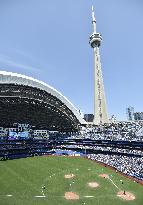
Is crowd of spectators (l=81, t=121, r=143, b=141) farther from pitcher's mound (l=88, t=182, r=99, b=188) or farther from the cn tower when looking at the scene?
the cn tower

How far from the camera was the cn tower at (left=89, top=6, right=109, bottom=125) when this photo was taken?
10531 cm

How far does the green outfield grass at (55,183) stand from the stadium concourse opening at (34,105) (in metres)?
13.7

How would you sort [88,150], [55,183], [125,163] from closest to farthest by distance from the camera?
[55,183] < [125,163] < [88,150]

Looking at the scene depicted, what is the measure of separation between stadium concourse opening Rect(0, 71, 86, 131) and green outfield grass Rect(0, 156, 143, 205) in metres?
13.7

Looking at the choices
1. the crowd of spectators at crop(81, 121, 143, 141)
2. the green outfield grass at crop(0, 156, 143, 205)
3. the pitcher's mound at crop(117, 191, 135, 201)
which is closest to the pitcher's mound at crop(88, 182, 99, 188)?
the green outfield grass at crop(0, 156, 143, 205)

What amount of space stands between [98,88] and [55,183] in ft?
239

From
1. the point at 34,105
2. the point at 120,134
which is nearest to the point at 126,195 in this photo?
the point at 120,134

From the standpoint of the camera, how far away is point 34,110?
68562 mm

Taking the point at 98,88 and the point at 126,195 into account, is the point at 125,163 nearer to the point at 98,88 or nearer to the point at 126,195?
the point at 126,195

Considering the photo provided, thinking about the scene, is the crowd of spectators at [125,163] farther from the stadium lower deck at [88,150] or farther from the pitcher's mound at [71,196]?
the pitcher's mound at [71,196]

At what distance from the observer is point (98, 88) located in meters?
109

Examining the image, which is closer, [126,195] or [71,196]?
[71,196]

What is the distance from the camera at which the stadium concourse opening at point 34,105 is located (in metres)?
50.9

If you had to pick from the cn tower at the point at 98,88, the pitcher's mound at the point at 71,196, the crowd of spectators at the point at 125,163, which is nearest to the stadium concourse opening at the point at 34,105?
the crowd of spectators at the point at 125,163
